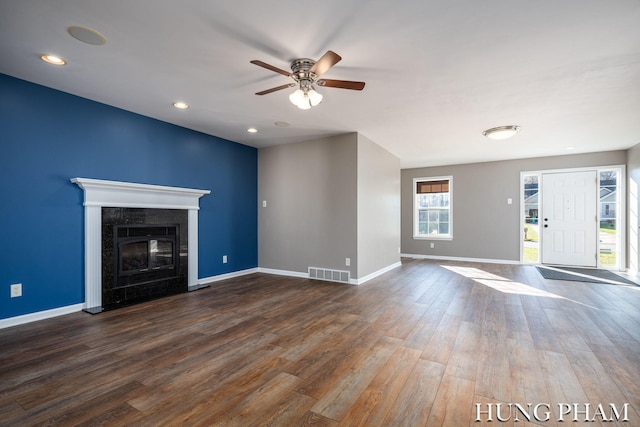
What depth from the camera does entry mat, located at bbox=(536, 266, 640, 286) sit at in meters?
5.02

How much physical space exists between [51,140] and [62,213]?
805 mm

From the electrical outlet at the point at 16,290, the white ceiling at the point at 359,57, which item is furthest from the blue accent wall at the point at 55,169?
the white ceiling at the point at 359,57

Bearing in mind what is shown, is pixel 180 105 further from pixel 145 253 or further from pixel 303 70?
pixel 145 253

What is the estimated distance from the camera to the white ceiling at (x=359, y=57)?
6.46 feet

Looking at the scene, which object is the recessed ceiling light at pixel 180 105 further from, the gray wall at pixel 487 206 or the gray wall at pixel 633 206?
the gray wall at pixel 633 206

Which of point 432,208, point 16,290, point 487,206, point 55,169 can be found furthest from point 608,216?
point 16,290

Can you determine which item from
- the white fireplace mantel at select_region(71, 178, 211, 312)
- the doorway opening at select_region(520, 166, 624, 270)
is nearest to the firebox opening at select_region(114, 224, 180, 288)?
the white fireplace mantel at select_region(71, 178, 211, 312)

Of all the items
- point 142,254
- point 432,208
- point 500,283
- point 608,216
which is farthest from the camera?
point 432,208

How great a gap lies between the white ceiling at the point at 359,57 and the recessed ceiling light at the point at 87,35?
61 mm

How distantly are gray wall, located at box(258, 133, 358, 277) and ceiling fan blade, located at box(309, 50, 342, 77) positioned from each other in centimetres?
254

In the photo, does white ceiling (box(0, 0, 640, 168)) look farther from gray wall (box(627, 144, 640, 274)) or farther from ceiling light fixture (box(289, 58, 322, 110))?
gray wall (box(627, 144, 640, 274))

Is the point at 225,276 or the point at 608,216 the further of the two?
the point at 608,216

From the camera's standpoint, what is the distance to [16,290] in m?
2.99

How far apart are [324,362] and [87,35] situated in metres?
3.06
